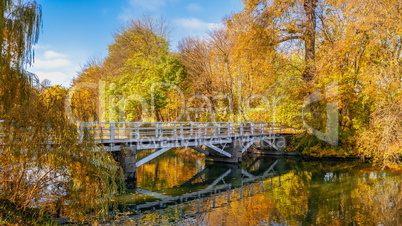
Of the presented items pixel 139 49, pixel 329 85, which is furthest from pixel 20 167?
pixel 139 49

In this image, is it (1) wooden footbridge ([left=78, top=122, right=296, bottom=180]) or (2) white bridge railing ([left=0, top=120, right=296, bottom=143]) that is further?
(1) wooden footbridge ([left=78, top=122, right=296, bottom=180])

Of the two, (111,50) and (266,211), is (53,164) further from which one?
(111,50)

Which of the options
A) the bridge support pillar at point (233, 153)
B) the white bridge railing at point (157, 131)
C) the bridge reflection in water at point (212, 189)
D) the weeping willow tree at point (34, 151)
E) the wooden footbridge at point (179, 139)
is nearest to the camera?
the weeping willow tree at point (34, 151)

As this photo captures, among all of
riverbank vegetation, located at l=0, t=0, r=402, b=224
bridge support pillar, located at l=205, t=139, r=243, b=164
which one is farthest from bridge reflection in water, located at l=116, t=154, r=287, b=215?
riverbank vegetation, located at l=0, t=0, r=402, b=224

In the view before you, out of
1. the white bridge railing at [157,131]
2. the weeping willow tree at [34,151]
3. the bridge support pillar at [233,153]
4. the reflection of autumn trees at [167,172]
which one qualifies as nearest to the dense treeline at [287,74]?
the white bridge railing at [157,131]

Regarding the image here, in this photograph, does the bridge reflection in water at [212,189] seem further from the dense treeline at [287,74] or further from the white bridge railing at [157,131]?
the dense treeline at [287,74]

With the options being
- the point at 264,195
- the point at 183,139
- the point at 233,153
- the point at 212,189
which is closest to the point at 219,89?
the point at 233,153

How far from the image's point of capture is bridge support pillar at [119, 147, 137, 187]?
13665mm

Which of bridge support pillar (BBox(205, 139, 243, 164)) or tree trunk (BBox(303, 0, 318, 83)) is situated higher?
tree trunk (BBox(303, 0, 318, 83))

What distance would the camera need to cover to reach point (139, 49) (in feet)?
93.8

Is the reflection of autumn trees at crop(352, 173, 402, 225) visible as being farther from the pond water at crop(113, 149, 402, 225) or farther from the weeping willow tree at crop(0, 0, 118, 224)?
the weeping willow tree at crop(0, 0, 118, 224)

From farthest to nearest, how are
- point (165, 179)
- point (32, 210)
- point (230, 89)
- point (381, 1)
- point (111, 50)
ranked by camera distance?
1. point (111, 50)
2. point (230, 89)
3. point (165, 179)
4. point (381, 1)
5. point (32, 210)

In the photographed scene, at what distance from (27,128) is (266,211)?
679cm

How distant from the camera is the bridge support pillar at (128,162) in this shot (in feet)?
44.8
